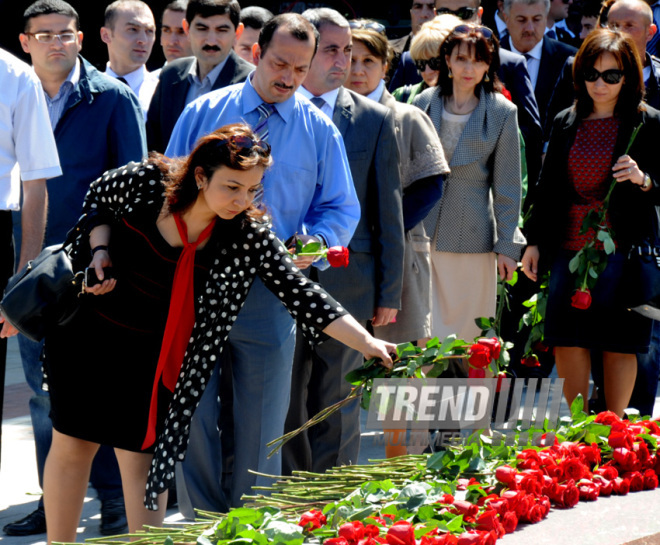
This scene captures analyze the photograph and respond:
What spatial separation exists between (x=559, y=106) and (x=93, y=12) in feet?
20.2

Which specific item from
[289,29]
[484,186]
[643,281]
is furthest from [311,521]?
[484,186]

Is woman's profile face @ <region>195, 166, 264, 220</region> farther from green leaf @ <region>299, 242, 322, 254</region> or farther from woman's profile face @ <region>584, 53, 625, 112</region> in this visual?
woman's profile face @ <region>584, 53, 625, 112</region>

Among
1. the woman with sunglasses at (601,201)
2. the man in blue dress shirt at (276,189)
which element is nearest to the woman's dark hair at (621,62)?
the woman with sunglasses at (601,201)

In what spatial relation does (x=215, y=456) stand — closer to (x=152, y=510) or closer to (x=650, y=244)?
(x=152, y=510)

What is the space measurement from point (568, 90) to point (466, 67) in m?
1.52

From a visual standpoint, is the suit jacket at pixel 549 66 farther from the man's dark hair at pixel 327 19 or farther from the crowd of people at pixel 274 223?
the man's dark hair at pixel 327 19

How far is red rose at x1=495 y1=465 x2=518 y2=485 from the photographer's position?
2883 mm

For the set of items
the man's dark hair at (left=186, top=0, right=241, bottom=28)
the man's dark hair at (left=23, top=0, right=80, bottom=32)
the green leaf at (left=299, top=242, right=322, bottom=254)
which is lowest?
the green leaf at (left=299, top=242, right=322, bottom=254)

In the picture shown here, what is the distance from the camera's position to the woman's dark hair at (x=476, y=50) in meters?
5.61

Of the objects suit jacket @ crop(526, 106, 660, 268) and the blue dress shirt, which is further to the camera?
suit jacket @ crop(526, 106, 660, 268)

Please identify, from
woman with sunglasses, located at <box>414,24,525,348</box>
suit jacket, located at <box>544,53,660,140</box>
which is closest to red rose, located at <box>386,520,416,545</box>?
woman with sunglasses, located at <box>414,24,525,348</box>

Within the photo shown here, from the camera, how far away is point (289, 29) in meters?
4.17

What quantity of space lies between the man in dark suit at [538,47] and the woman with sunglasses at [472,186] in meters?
1.85

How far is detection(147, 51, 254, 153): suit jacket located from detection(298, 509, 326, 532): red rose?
3166 millimetres
